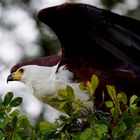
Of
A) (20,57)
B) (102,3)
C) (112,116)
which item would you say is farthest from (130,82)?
(20,57)

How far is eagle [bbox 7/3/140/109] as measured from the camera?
3.84 m

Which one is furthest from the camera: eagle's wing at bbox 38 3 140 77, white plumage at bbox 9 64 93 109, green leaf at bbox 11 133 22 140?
white plumage at bbox 9 64 93 109

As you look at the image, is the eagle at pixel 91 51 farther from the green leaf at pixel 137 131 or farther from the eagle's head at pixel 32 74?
the green leaf at pixel 137 131

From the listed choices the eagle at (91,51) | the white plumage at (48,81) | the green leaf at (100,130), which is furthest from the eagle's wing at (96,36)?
the green leaf at (100,130)

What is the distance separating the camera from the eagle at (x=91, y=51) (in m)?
3.84

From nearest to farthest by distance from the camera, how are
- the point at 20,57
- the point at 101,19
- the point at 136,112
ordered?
the point at 136,112
the point at 101,19
the point at 20,57

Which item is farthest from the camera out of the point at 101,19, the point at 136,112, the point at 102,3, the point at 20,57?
the point at 20,57

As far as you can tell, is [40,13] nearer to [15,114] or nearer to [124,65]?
[124,65]

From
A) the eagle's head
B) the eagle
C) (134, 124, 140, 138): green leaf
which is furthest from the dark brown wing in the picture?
(134, 124, 140, 138): green leaf

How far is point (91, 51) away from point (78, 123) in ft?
3.12

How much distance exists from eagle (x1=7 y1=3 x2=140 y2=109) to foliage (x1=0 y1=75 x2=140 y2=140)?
713 millimetres

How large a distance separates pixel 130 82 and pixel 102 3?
199 cm

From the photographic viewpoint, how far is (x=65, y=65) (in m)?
4.01

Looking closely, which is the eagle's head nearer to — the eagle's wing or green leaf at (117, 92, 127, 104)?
the eagle's wing
